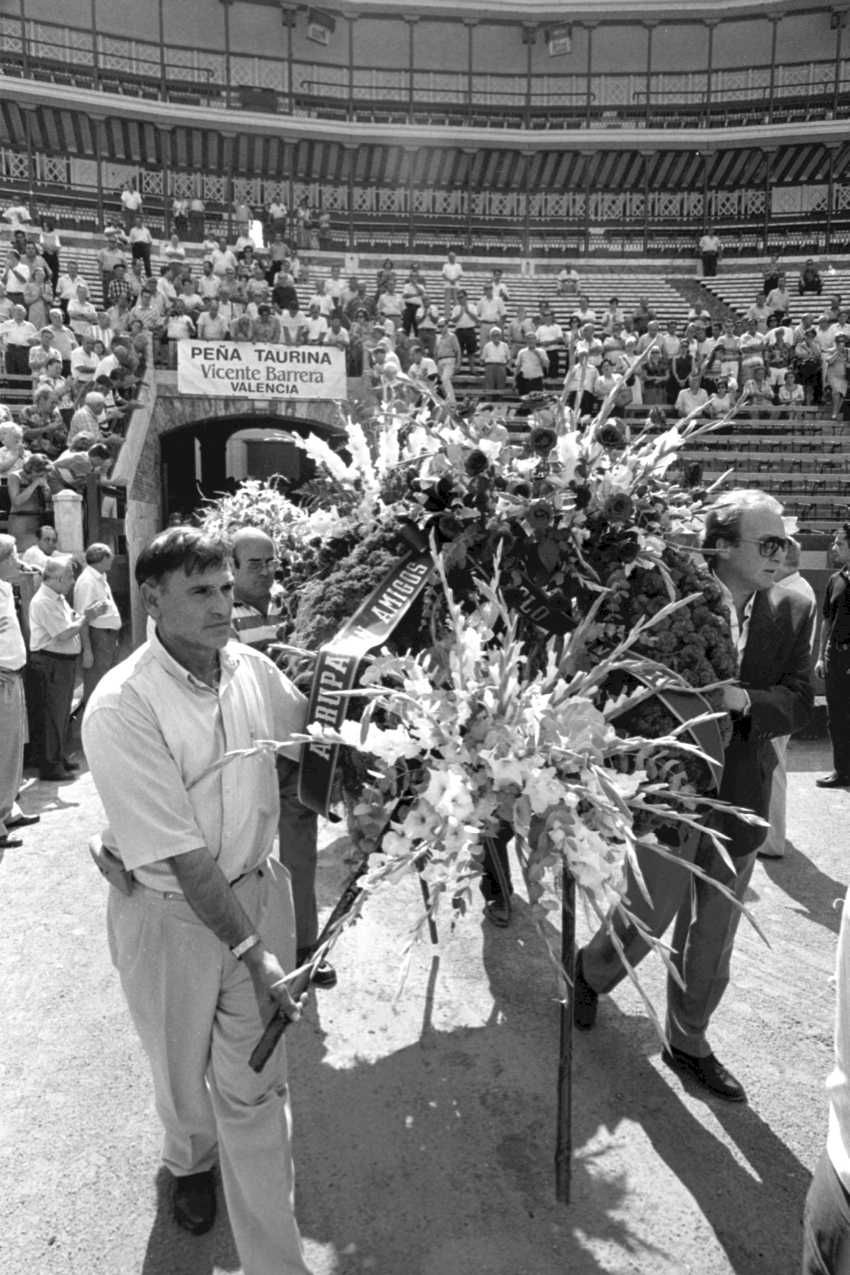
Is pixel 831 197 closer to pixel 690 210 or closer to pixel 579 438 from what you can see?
pixel 690 210

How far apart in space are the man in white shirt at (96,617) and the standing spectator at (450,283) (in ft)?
44.5

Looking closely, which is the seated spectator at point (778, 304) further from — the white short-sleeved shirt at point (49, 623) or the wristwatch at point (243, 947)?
the wristwatch at point (243, 947)

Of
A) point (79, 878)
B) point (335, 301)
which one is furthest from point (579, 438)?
point (335, 301)

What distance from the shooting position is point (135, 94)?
27.6 metres

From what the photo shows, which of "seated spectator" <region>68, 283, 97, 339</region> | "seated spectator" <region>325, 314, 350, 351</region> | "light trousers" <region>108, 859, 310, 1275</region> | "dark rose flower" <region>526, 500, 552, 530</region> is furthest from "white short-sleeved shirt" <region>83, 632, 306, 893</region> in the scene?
"seated spectator" <region>68, 283, 97, 339</region>

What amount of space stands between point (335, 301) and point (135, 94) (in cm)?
1162

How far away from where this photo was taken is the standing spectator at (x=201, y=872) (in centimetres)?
255

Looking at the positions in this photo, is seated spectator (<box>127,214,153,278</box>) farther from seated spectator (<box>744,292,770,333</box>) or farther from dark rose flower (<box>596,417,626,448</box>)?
dark rose flower (<box>596,417,626,448</box>)

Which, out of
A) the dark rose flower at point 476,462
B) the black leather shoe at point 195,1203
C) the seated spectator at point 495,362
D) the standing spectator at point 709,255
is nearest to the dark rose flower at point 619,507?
the dark rose flower at point 476,462

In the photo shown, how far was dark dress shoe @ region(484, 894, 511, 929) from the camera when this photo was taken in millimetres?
4977

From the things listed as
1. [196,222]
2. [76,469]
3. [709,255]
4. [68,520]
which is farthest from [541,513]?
[709,255]

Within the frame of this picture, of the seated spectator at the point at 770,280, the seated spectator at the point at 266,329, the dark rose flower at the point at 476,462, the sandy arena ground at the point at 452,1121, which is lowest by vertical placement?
the sandy arena ground at the point at 452,1121

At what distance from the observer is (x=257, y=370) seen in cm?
1673

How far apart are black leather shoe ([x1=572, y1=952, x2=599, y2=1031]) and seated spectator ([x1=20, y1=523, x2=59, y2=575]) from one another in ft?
19.4
